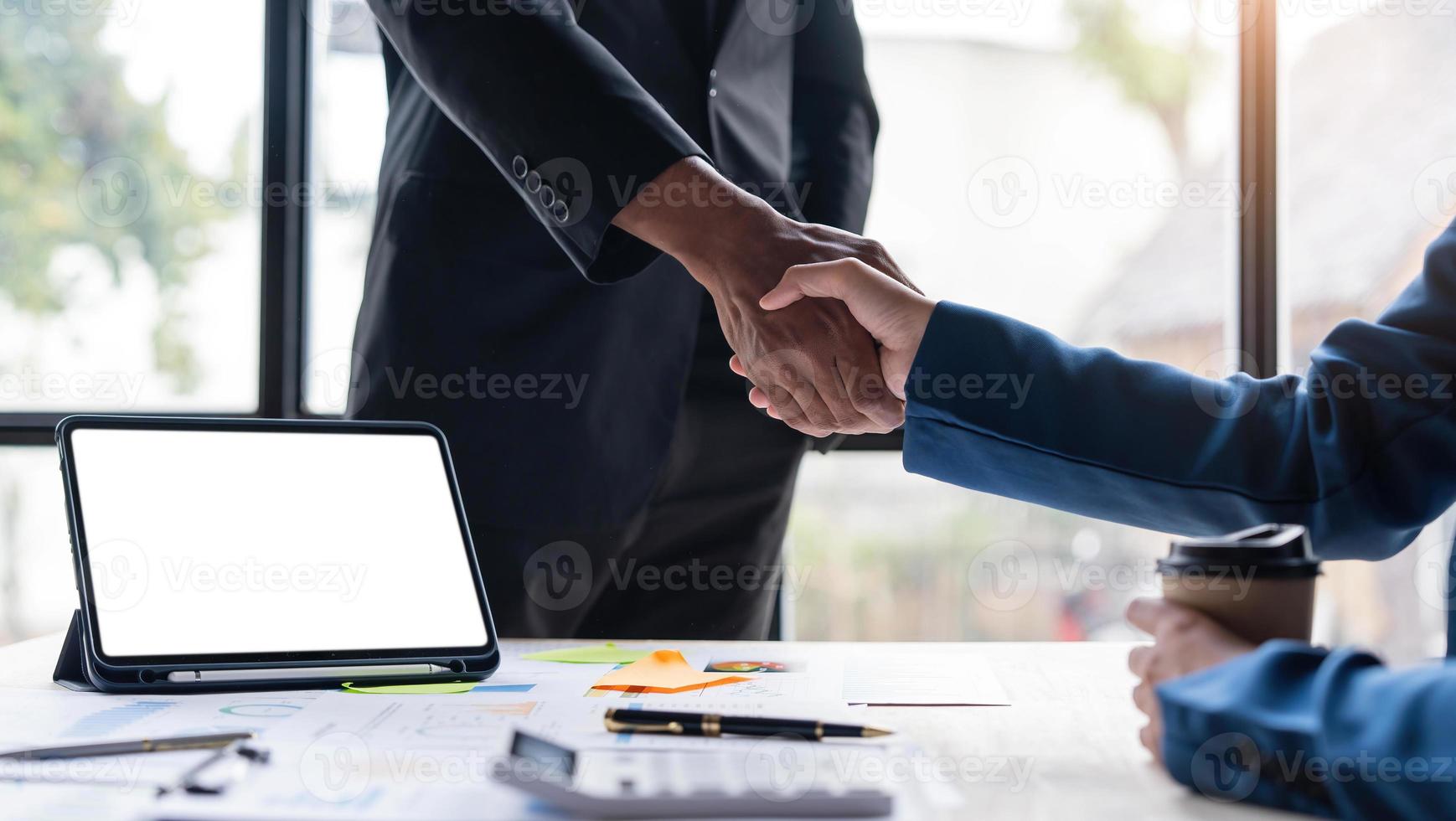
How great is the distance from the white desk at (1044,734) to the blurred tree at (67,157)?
4.41 ft

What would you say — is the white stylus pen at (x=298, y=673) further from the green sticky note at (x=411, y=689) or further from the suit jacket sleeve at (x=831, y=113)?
the suit jacket sleeve at (x=831, y=113)

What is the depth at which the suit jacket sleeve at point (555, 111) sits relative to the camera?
0.98 metres

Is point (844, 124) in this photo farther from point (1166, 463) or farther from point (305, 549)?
point (305, 549)

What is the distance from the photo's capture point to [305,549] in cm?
83

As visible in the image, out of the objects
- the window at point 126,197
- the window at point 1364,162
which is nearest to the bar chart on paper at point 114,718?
the window at point 126,197

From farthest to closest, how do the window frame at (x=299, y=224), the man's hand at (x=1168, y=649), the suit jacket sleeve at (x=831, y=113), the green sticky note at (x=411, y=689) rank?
the window frame at (x=299, y=224) < the suit jacket sleeve at (x=831, y=113) < the green sticky note at (x=411, y=689) < the man's hand at (x=1168, y=649)

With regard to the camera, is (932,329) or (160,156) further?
(160,156)

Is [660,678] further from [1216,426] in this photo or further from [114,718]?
[1216,426]

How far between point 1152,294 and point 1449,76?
0.91m

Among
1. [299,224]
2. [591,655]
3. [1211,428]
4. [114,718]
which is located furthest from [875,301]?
[299,224]

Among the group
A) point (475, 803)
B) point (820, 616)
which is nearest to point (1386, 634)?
point (820, 616)

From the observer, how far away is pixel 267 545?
82 cm

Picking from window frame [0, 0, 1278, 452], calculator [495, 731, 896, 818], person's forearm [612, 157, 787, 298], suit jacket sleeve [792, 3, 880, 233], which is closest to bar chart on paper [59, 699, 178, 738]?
calculator [495, 731, 896, 818]

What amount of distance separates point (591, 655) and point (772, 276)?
1.41 ft
